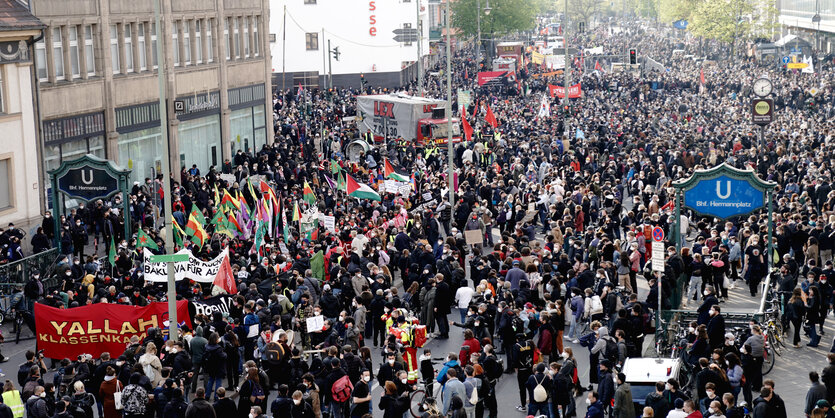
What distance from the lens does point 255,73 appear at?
53.9m

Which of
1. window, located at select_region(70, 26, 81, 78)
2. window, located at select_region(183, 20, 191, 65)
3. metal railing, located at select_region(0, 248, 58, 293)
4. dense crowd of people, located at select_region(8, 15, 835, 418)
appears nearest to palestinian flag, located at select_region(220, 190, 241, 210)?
dense crowd of people, located at select_region(8, 15, 835, 418)

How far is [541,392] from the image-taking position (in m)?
19.0

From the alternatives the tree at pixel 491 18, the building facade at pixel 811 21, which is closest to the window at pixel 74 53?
the building facade at pixel 811 21

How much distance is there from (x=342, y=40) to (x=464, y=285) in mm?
68058

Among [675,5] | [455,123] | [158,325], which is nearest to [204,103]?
[455,123]

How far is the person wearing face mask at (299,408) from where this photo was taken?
1792 cm

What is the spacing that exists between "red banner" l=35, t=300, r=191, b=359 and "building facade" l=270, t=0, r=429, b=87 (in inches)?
2752

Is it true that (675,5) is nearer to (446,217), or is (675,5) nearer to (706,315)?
(446,217)

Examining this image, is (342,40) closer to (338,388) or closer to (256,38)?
(256,38)

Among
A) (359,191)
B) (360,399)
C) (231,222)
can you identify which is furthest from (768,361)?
(359,191)

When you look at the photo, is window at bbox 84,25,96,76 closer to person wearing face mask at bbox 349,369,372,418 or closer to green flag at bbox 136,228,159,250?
green flag at bbox 136,228,159,250

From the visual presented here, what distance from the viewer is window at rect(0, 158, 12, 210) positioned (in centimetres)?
3512

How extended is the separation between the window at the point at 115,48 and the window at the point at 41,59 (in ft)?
14.3

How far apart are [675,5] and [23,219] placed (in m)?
120
